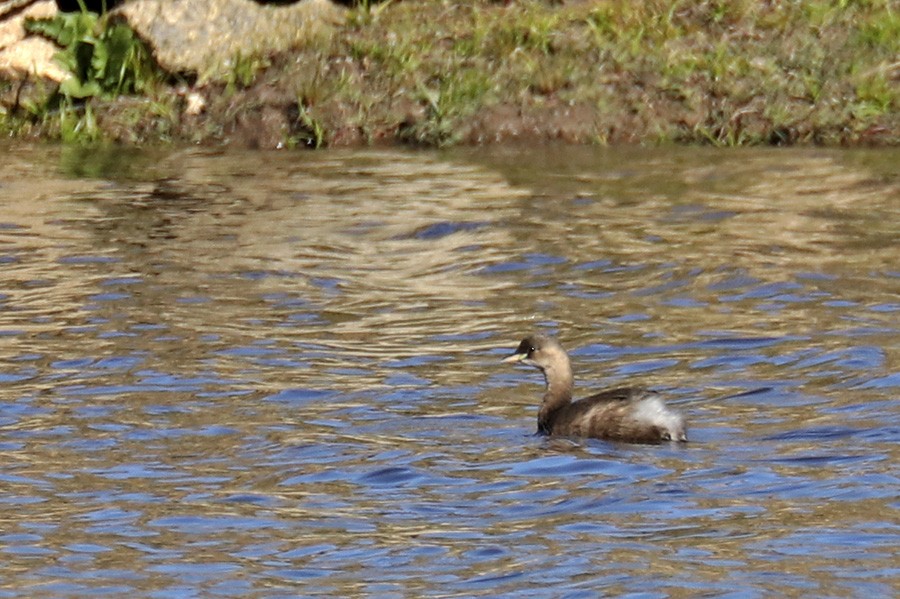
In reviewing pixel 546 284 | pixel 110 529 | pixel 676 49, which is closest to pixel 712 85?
pixel 676 49

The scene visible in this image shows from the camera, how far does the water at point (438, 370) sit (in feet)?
21.7

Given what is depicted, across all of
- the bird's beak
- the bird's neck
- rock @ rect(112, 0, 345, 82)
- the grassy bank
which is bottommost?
the bird's neck

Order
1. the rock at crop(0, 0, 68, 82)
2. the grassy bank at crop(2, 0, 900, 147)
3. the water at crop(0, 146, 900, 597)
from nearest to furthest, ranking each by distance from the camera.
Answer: the water at crop(0, 146, 900, 597) → the grassy bank at crop(2, 0, 900, 147) → the rock at crop(0, 0, 68, 82)

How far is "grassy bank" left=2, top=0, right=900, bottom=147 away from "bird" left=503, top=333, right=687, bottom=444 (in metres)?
7.50

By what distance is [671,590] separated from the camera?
240 inches

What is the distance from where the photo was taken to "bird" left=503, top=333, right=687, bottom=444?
821 centimetres

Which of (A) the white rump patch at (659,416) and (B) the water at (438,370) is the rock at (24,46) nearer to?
(B) the water at (438,370)

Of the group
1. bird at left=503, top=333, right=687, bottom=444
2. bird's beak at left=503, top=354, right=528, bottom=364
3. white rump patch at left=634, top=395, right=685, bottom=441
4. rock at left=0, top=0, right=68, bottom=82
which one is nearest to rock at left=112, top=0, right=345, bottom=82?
rock at left=0, top=0, right=68, bottom=82

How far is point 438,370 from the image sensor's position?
9.82 metres

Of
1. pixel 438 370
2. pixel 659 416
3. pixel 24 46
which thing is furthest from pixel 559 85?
pixel 659 416

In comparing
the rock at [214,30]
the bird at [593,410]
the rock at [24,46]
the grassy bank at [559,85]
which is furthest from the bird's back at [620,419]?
the rock at [24,46]

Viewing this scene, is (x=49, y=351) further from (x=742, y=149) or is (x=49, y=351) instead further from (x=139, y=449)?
(x=742, y=149)

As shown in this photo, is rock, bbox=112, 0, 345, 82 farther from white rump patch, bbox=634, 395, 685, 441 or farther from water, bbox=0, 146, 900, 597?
white rump patch, bbox=634, 395, 685, 441

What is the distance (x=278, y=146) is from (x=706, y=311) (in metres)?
7.06
